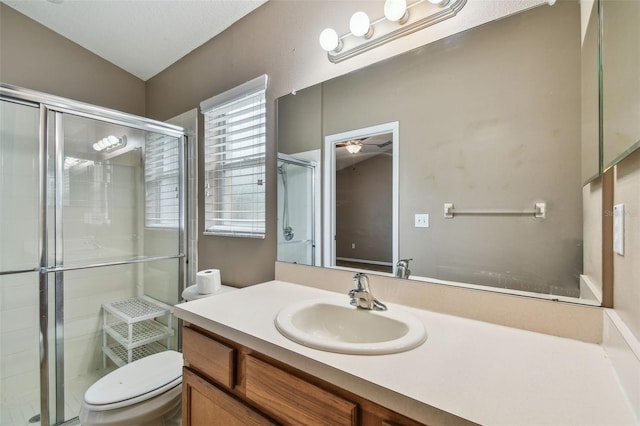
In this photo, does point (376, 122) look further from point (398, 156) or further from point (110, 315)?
point (110, 315)

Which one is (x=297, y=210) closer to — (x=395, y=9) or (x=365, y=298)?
(x=365, y=298)

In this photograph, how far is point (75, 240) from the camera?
1.92 m

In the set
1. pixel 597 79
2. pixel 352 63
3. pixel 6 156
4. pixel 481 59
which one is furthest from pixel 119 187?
pixel 597 79

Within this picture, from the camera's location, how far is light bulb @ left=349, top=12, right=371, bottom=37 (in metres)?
1.18

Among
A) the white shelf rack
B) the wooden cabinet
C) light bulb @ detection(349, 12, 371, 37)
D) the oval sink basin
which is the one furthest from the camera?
the white shelf rack

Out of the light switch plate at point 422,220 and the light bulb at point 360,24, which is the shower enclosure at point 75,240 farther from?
the light switch plate at point 422,220

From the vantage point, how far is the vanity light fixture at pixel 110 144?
2.05m

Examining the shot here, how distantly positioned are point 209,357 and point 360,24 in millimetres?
1393

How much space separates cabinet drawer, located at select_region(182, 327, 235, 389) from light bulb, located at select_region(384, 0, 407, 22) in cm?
133

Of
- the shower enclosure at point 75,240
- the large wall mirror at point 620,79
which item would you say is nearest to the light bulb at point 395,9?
the large wall mirror at point 620,79

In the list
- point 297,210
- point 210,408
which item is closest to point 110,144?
point 297,210

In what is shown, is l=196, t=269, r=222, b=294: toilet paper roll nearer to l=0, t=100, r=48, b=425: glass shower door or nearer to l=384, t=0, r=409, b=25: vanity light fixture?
l=0, t=100, r=48, b=425: glass shower door

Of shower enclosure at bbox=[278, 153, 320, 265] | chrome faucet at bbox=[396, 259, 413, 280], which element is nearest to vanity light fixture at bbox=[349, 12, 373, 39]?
shower enclosure at bbox=[278, 153, 320, 265]

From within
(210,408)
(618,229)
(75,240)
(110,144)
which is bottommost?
(210,408)
